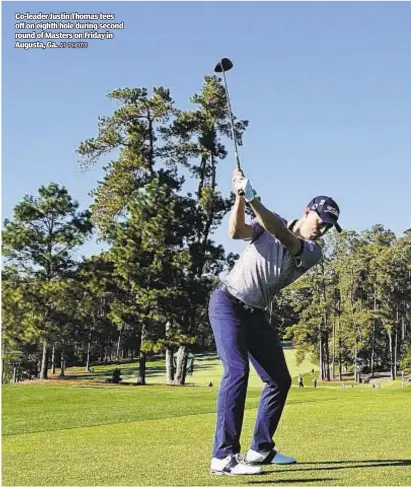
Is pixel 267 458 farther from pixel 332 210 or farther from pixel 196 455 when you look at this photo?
pixel 332 210

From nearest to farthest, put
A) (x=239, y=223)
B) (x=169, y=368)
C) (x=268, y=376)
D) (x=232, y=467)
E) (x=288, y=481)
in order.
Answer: (x=288, y=481), (x=232, y=467), (x=239, y=223), (x=268, y=376), (x=169, y=368)

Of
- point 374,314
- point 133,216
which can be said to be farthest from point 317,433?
point 374,314

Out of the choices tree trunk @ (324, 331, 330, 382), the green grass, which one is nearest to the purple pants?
the green grass

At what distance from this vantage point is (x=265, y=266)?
17.6 ft

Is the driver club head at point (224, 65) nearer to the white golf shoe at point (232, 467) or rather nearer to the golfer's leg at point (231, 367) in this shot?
the golfer's leg at point (231, 367)

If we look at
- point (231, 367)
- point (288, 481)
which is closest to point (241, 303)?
point (231, 367)

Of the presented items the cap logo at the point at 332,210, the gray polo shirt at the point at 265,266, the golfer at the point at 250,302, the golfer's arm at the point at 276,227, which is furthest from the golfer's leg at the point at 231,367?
the cap logo at the point at 332,210

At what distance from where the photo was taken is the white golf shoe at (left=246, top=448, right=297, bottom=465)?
5.57 meters

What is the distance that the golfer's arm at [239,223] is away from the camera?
5.20 metres

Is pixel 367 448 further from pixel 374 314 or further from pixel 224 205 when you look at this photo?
pixel 374 314

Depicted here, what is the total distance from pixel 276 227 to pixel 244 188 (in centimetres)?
35

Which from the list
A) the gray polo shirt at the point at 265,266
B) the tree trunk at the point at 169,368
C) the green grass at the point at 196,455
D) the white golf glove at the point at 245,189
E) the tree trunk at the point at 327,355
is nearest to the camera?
the green grass at the point at 196,455

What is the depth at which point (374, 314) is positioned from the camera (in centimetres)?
6425

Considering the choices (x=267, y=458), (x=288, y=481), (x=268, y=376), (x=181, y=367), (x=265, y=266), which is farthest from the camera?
(x=181, y=367)
